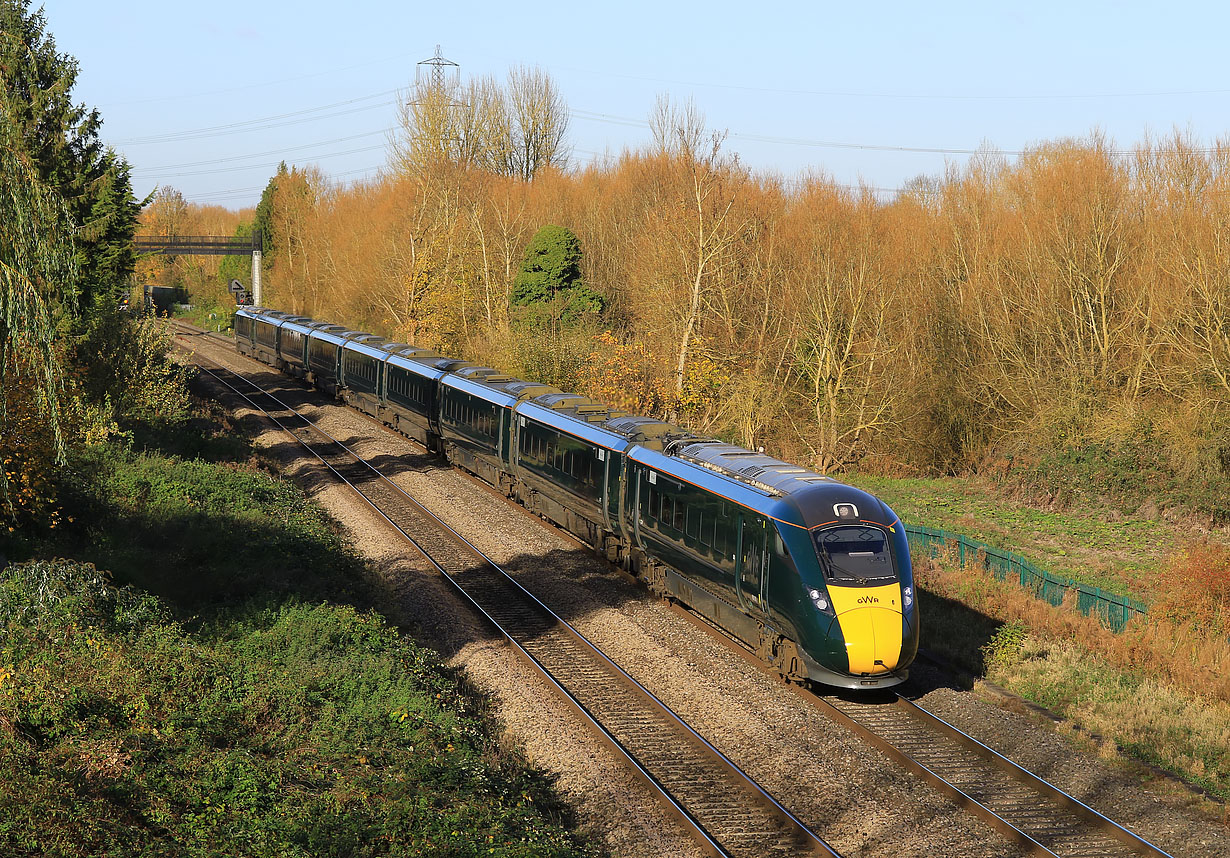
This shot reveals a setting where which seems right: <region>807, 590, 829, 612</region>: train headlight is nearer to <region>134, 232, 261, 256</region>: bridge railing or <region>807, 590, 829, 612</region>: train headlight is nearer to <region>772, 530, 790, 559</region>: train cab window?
<region>772, 530, 790, 559</region>: train cab window

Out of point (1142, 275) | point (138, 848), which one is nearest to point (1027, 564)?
point (1142, 275)

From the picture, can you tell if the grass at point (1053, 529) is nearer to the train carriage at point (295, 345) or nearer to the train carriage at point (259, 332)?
the train carriage at point (295, 345)

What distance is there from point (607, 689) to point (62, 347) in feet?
33.9

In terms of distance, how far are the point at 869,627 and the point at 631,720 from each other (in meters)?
3.40

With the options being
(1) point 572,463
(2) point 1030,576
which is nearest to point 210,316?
(1) point 572,463

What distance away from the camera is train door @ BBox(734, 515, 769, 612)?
14398mm

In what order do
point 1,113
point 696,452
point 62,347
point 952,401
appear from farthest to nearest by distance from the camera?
point 952,401 → point 696,452 → point 62,347 → point 1,113

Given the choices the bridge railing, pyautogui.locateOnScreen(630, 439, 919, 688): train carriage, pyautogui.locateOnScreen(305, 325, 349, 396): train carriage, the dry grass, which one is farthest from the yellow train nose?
the bridge railing

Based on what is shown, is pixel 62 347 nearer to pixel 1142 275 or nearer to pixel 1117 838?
pixel 1117 838

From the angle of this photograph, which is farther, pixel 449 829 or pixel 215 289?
pixel 215 289

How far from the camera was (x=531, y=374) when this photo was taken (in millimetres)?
34375

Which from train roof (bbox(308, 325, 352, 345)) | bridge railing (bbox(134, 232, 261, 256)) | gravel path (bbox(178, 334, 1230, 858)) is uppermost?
bridge railing (bbox(134, 232, 261, 256))

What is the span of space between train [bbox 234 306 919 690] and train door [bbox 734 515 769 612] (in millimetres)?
A: 26

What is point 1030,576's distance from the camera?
1989 cm
